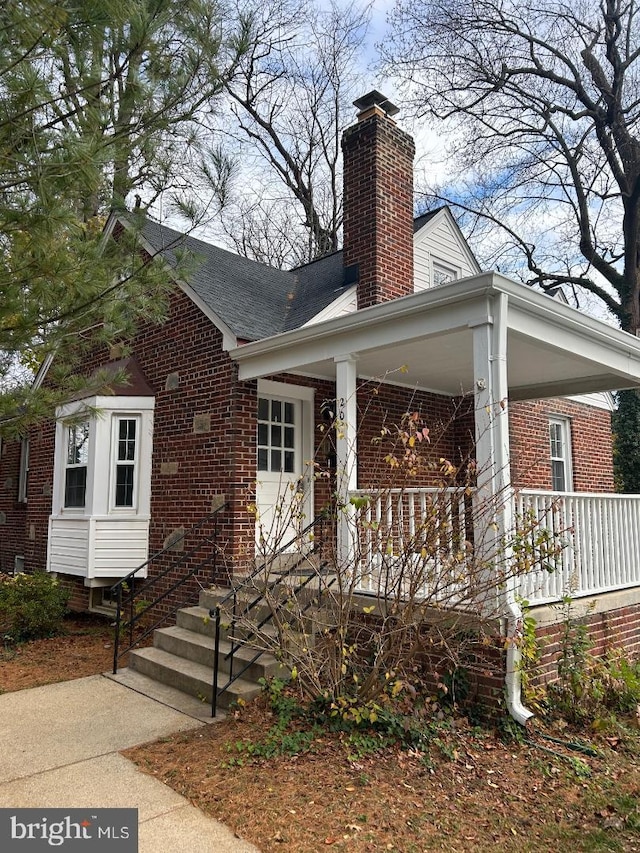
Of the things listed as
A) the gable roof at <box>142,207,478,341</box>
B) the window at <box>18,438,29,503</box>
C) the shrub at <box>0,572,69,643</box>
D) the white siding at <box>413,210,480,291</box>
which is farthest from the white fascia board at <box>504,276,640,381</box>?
the window at <box>18,438,29,503</box>

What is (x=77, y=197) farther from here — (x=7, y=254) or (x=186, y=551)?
(x=186, y=551)

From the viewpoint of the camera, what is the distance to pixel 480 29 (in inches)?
655

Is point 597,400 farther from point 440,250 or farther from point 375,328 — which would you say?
point 375,328

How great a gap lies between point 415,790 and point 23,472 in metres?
10.4

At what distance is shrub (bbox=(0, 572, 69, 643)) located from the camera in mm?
7988

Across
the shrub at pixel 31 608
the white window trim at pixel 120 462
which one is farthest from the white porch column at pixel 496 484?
the shrub at pixel 31 608

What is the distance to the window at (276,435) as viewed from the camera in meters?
7.95

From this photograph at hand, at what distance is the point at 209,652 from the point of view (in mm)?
5938

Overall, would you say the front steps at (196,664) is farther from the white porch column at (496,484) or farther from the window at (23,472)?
the window at (23,472)

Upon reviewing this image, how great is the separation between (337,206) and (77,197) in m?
19.7

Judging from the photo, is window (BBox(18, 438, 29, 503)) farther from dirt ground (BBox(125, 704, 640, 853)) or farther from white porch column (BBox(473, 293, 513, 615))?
white porch column (BBox(473, 293, 513, 615))

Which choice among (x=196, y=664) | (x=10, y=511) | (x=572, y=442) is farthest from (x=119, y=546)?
(x=572, y=442)

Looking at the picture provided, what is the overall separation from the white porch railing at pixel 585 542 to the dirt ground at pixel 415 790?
3.95 feet

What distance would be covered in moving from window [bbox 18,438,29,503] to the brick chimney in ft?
23.5
